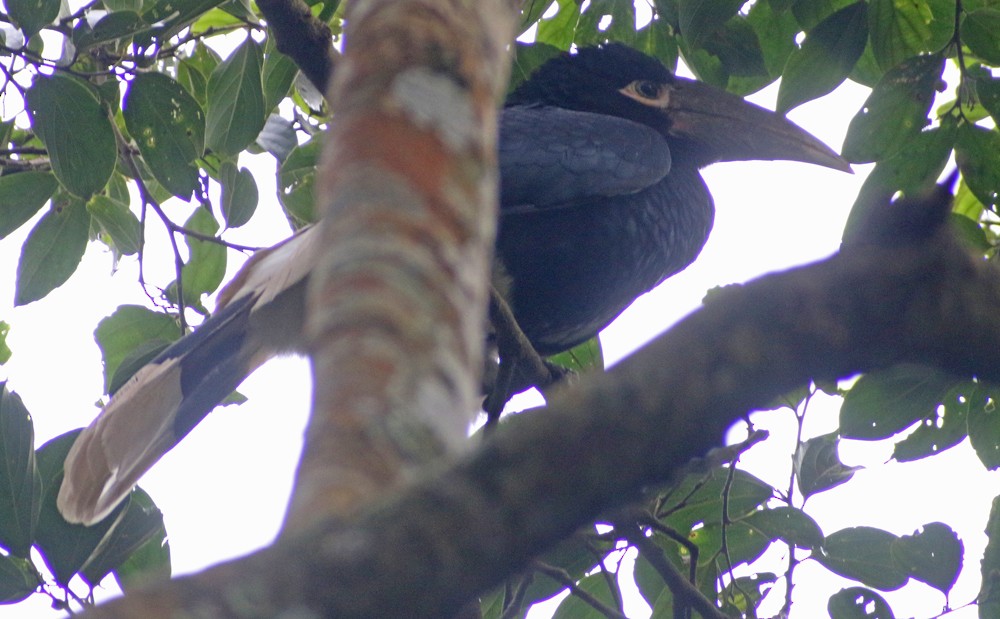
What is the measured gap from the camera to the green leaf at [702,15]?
2502 mm

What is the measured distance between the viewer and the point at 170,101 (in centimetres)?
284

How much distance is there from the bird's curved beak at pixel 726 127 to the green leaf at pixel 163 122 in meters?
1.79

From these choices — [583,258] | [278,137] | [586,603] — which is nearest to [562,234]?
[583,258]

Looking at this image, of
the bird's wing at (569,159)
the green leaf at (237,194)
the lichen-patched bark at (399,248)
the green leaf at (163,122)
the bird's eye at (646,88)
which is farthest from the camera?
the bird's eye at (646,88)

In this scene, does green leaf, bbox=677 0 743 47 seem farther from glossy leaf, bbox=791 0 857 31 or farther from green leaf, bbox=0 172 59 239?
green leaf, bbox=0 172 59 239

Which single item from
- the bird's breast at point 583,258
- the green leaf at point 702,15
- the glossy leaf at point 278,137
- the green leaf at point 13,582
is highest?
the glossy leaf at point 278,137

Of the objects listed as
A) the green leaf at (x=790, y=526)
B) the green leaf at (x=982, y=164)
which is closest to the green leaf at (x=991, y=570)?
the green leaf at (x=790, y=526)

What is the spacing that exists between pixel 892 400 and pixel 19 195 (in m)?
2.24

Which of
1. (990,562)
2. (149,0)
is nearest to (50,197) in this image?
(149,0)

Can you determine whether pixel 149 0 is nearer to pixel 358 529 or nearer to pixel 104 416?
pixel 104 416

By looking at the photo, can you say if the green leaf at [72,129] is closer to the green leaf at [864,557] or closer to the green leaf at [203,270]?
the green leaf at [203,270]

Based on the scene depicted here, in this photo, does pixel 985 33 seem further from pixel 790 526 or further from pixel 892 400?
pixel 790 526

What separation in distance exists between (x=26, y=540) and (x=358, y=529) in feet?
6.30

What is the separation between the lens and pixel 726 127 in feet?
13.1
